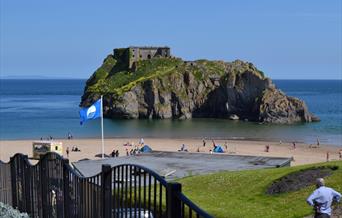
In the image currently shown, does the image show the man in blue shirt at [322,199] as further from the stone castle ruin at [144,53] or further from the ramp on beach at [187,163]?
the stone castle ruin at [144,53]

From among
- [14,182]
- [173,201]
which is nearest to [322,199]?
[14,182]

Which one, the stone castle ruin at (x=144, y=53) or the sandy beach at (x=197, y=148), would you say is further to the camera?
the stone castle ruin at (x=144, y=53)

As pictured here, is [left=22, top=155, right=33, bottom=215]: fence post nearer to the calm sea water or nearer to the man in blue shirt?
the man in blue shirt

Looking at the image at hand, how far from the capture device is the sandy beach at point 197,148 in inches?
2229

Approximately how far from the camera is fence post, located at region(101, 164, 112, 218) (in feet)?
22.9

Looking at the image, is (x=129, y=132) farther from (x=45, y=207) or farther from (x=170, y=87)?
(x=45, y=207)

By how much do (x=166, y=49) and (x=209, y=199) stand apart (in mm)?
141519

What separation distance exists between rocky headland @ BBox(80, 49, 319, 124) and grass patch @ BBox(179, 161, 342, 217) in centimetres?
Answer: 8463

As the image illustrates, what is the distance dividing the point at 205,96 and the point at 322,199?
4477 inches

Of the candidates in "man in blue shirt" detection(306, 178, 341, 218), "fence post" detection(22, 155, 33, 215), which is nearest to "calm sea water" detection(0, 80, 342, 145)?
"man in blue shirt" detection(306, 178, 341, 218)

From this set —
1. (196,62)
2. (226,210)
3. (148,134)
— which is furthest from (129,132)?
(226,210)

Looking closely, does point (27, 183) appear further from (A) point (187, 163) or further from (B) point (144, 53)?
(B) point (144, 53)

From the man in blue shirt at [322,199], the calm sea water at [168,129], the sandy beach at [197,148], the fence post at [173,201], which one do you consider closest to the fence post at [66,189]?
the fence post at [173,201]

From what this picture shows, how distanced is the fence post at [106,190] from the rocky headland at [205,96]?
328 ft
